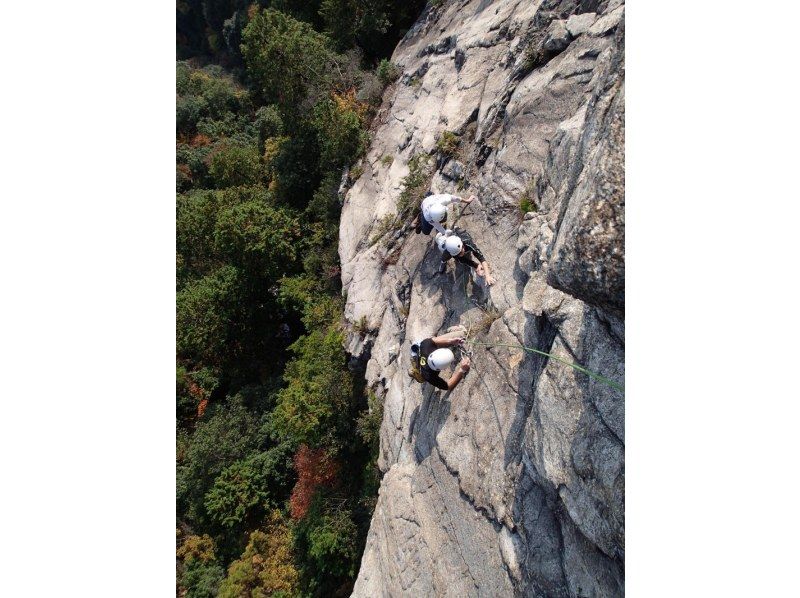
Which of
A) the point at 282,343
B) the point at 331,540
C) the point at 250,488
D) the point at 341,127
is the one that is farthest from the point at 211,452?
the point at 341,127

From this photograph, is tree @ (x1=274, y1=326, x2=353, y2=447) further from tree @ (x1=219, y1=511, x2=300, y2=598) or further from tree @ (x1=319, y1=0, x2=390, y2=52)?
tree @ (x1=319, y1=0, x2=390, y2=52)

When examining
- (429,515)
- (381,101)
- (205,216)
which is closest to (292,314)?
(205,216)

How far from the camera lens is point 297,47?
19.8 m

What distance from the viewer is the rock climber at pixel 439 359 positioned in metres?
10.2

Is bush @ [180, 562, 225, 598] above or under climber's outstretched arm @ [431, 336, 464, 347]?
under

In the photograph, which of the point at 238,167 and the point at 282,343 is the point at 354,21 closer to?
the point at 238,167

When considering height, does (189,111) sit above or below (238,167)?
above

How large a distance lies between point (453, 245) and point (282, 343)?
16.6 metres

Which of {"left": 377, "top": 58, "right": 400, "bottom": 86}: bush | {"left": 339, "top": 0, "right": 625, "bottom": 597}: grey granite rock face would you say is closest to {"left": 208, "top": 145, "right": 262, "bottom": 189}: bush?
{"left": 377, "top": 58, "right": 400, "bottom": 86}: bush

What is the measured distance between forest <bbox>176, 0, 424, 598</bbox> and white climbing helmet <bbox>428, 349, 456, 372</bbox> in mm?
4853

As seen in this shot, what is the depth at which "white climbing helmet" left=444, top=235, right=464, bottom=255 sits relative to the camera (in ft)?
34.3

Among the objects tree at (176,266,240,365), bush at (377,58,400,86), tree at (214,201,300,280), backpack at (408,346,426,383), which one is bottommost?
backpack at (408,346,426,383)

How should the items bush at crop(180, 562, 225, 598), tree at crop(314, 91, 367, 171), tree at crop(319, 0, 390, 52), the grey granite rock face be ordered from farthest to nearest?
tree at crop(319, 0, 390, 52) → bush at crop(180, 562, 225, 598) → tree at crop(314, 91, 367, 171) → the grey granite rock face

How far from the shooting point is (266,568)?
1803cm
